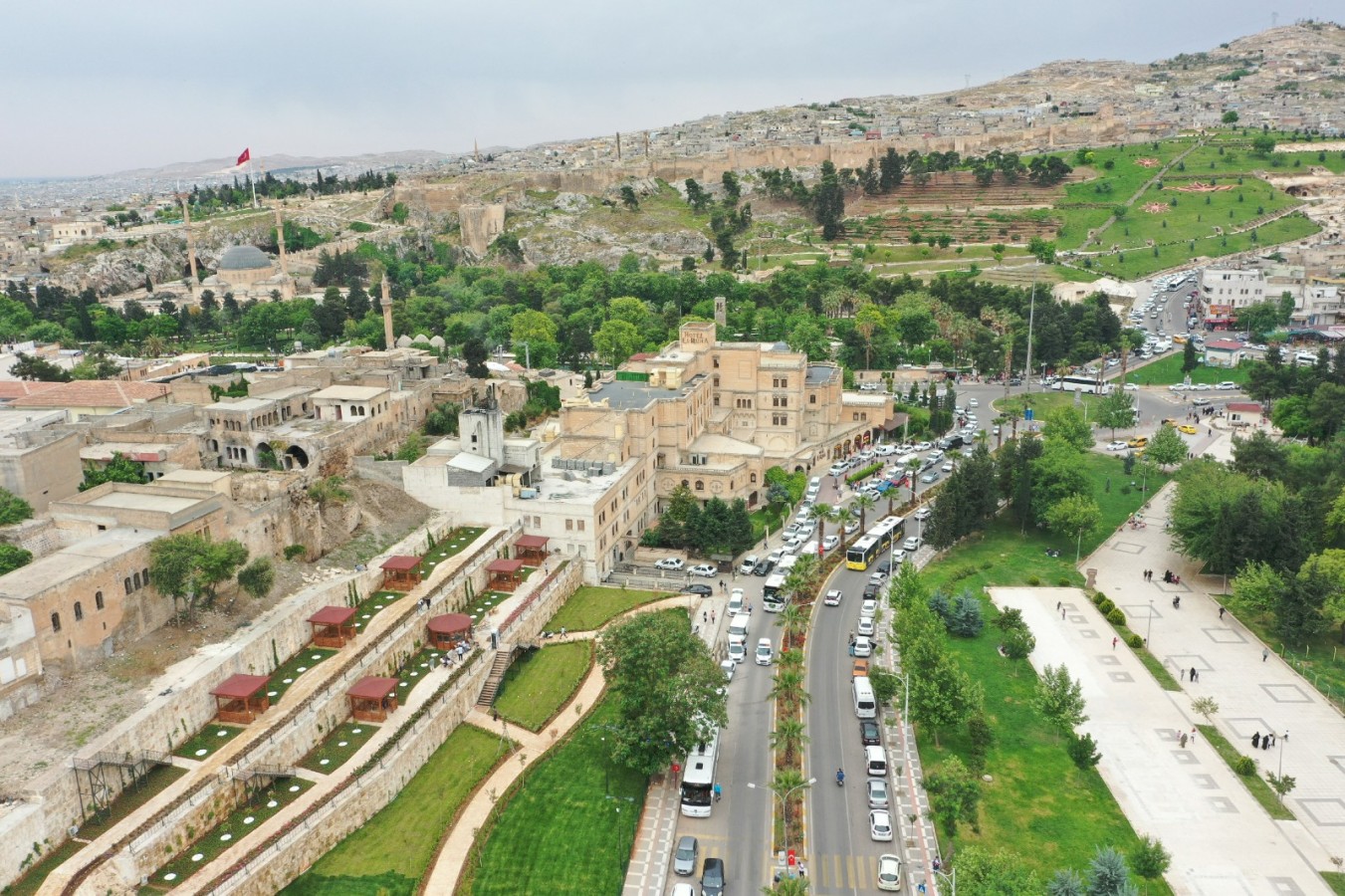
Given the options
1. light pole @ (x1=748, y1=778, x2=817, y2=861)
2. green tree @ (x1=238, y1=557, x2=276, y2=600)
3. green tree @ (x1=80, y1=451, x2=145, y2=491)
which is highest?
green tree @ (x1=80, y1=451, x2=145, y2=491)

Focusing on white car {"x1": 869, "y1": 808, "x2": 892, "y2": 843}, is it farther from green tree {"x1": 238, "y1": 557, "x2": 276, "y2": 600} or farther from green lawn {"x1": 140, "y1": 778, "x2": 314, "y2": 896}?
green tree {"x1": 238, "y1": 557, "x2": 276, "y2": 600}

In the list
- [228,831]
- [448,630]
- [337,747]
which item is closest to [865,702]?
[448,630]

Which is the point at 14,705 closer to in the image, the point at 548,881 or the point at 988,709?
the point at 548,881

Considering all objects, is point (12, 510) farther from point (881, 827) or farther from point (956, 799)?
point (956, 799)

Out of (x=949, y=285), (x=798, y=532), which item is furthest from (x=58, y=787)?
(x=949, y=285)

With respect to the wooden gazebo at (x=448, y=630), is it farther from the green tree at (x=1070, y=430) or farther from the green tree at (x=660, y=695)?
the green tree at (x=1070, y=430)

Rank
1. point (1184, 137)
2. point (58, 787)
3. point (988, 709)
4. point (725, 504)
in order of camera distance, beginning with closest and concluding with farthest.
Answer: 1. point (58, 787)
2. point (988, 709)
3. point (725, 504)
4. point (1184, 137)

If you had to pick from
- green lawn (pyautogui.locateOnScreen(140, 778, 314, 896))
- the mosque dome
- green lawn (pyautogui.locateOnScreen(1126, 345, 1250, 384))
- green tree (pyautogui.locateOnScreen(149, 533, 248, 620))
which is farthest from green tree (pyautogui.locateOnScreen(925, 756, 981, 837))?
the mosque dome
